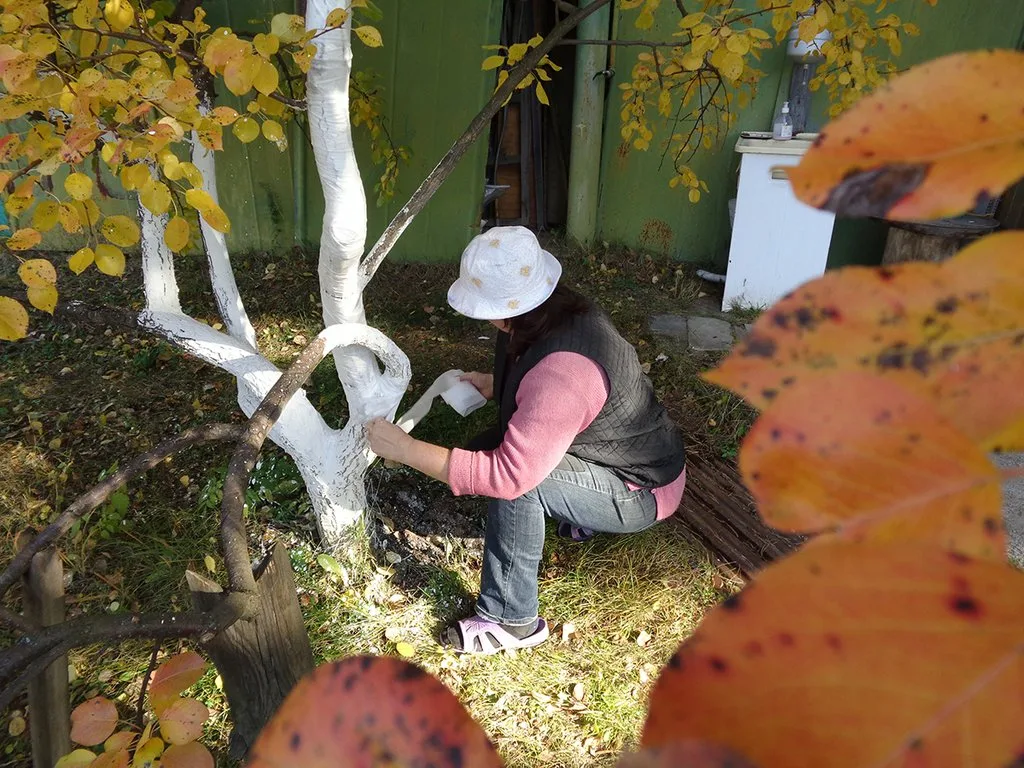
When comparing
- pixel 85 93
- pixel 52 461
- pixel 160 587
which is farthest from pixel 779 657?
pixel 52 461

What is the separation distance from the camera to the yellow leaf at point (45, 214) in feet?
3.79

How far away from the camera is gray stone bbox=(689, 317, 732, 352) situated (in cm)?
362

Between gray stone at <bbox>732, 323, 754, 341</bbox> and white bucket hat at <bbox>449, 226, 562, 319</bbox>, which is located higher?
white bucket hat at <bbox>449, 226, 562, 319</bbox>

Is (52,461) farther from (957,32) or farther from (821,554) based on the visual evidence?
(957,32)

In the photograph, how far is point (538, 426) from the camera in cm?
166

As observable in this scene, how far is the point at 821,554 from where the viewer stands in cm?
25

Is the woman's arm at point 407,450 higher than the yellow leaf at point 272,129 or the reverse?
the reverse

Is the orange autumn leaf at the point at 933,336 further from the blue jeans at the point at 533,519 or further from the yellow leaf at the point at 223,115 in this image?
the blue jeans at the point at 533,519

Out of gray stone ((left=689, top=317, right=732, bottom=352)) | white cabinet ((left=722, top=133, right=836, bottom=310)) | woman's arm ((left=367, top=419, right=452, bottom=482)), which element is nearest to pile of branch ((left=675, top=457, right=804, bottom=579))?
gray stone ((left=689, top=317, right=732, bottom=352))

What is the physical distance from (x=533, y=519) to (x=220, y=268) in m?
1.23

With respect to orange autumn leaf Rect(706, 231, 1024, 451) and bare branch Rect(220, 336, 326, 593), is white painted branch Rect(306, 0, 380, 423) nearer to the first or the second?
bare branch Rect(220, 336, 326, 593)

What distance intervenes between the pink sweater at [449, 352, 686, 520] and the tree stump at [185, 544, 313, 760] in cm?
55

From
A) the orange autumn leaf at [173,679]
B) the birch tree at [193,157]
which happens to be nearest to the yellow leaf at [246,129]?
the birch tree at [193,157]

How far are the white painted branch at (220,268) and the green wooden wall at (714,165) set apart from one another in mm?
2979
